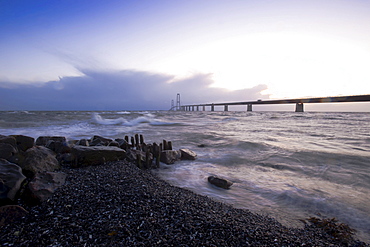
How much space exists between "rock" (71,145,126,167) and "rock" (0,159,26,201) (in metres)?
1.27

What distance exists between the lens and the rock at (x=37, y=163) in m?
3.48

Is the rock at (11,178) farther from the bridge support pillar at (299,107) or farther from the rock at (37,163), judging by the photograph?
the bridge support pillar at (299,107)

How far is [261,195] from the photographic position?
3924 mm

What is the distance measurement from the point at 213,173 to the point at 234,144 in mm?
4207

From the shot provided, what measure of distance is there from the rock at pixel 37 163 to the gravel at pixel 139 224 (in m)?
0.93

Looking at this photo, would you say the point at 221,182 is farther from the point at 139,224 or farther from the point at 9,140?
the point at 9,140

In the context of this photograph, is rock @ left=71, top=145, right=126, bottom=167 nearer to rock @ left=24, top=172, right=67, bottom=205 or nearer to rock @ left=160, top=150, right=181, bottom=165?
rock @ left=24, top=172, right=67, bottom=205

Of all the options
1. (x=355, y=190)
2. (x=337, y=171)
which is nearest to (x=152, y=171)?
(x=355, y=190)

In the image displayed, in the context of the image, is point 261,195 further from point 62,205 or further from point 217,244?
point 62,205

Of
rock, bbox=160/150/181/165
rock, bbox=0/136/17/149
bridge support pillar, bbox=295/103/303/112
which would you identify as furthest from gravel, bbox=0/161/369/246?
bridge support pillar, bbox=295/103/303/112

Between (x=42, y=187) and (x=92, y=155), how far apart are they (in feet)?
5.45

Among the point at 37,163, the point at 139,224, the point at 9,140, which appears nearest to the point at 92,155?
the point at 37,163

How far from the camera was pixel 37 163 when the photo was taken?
3.64 meters

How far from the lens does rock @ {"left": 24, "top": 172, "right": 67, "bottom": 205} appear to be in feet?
8.69
